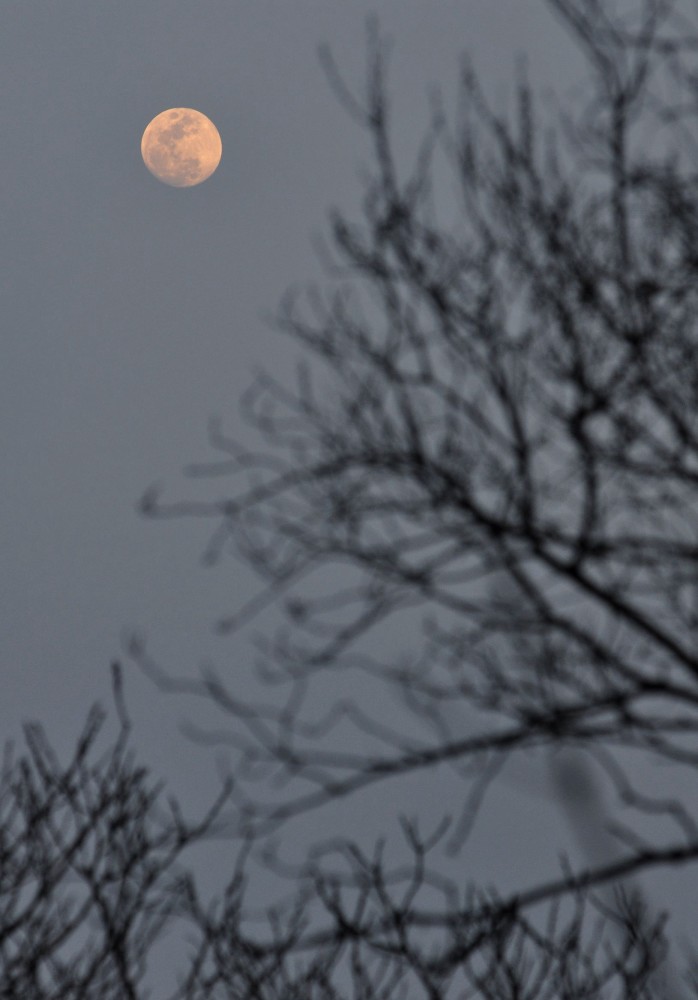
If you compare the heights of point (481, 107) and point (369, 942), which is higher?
point (481, 107)

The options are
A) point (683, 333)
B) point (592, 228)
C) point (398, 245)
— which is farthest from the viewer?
point (398, 245)

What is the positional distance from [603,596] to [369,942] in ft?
4.94

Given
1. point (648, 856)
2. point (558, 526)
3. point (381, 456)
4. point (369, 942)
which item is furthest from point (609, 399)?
point (369, 942)

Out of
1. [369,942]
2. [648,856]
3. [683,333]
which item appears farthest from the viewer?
[683,333]

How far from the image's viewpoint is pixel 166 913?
4887 mm

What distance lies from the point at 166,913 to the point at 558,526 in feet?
7.72

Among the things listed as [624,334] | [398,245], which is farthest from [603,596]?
[398,245]

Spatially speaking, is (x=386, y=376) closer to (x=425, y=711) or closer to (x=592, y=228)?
(x=592, y=228)

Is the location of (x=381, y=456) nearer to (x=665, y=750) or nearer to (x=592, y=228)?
(x=592, y=228)

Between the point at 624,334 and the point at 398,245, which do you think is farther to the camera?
the point at 398,245

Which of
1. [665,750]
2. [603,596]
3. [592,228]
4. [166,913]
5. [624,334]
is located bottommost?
[166,913]

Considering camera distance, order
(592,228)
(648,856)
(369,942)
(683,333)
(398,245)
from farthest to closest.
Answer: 1. (398,245)
2. (592,228)
3. (683,333)
4. (369,942)
5. (648,856)

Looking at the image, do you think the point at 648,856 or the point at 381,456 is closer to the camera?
the point at 648,856

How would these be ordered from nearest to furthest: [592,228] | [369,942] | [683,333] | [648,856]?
[648,856] → [369,942] → [683,333] → [592,228]
